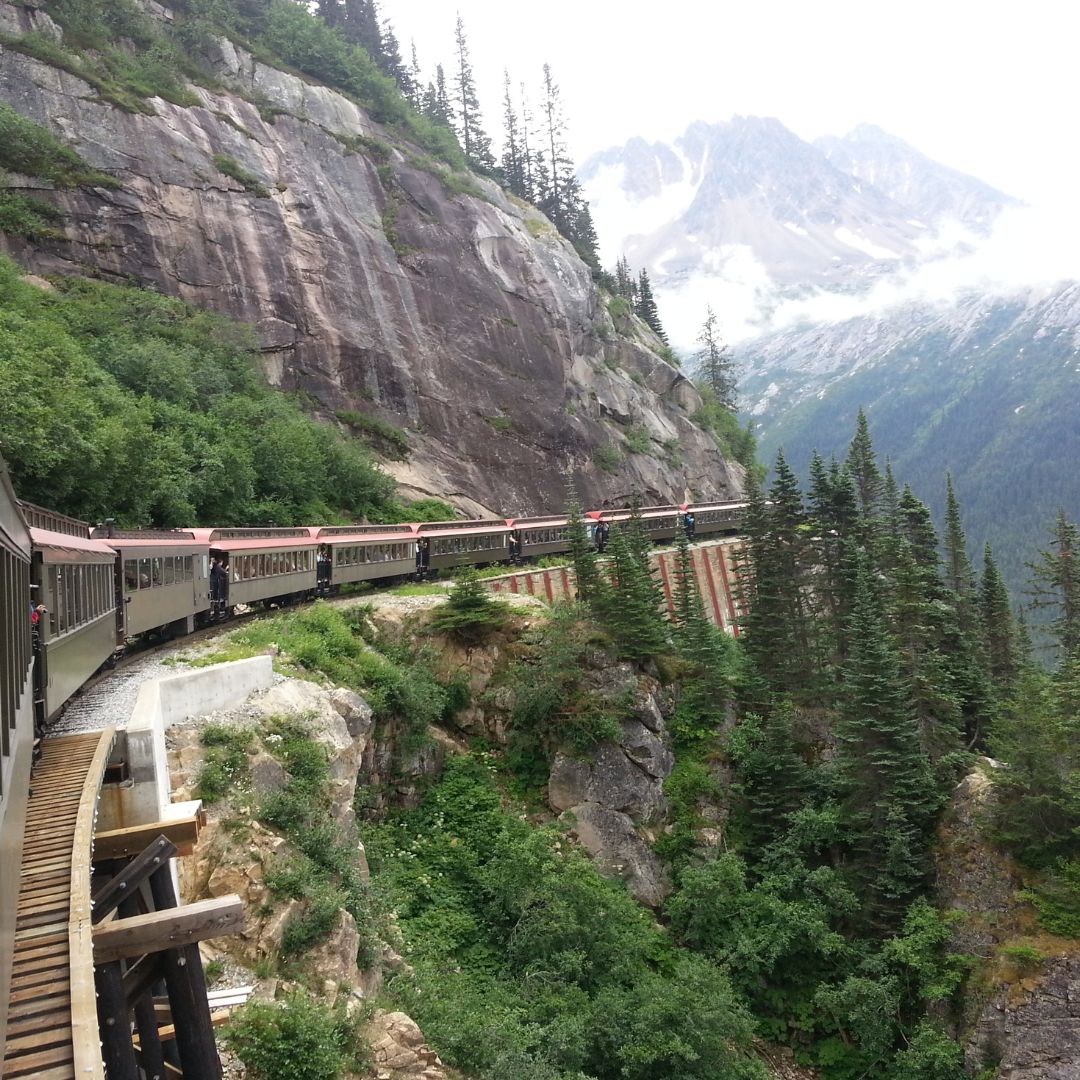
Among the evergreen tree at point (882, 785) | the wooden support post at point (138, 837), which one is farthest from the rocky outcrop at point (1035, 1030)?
the wooden support post at point (138, 837)

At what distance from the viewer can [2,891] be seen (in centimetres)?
459

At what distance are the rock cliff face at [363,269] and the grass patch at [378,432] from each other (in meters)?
0.70

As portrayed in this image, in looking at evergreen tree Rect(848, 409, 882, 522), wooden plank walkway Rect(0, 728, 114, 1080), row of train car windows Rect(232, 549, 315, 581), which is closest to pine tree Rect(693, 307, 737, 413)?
evergreen tree Rect(848, 409, 882, 522)

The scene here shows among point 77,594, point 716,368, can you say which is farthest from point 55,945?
point 716,368

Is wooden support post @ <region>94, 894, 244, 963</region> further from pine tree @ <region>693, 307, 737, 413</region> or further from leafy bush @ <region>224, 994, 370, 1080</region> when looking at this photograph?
pine tree @ <region>693, 307, 737, 413</region>

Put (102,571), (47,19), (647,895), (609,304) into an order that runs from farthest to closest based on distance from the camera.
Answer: (609,304), (47,19), (647,895), (102,571)

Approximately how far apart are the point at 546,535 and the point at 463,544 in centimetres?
726

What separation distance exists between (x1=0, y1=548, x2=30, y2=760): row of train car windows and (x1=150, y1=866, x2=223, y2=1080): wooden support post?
2996 mm

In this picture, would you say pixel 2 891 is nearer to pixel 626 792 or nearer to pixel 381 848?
pixel 381 848

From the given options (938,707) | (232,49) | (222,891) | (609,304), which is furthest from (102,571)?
(609,304)

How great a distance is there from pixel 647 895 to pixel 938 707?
518 inches

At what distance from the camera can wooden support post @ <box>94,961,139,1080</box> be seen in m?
6.21

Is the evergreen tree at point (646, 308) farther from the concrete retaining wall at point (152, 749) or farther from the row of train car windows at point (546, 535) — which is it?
the concrete retaining wall at point (152, 749)

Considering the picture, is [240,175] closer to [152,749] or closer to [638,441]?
[638,441]
